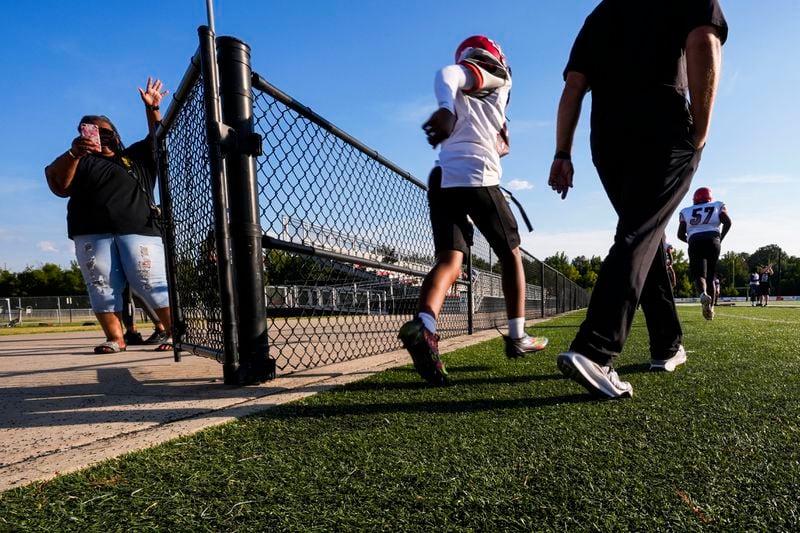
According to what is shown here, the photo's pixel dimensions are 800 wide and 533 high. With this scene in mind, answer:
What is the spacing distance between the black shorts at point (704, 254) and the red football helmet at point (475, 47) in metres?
7.05

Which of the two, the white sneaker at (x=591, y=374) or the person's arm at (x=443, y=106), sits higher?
the person's arm at (x=443, y=106)

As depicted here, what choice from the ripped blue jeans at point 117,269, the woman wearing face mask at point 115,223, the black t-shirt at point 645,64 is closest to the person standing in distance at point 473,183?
the black t-shirt at point 645,64

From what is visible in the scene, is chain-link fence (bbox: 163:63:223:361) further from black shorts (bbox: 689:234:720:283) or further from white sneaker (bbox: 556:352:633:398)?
black shorts (bbox: 689:234:720:283)

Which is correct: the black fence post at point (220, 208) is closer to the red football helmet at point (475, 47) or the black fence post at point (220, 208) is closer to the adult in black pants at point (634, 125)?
the red football helmet at point (475, 47)

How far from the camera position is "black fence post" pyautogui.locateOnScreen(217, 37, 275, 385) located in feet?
8.02

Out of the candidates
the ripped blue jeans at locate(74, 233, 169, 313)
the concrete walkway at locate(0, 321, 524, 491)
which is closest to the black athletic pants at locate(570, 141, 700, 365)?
the concrete walkway at locate(0, 321, 524, 491)

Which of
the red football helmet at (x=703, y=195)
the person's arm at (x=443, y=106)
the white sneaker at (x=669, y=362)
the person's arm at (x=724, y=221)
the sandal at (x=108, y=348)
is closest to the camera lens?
the person's arm at (x=443, y=106)

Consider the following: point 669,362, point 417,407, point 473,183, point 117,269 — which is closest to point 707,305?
point 669,362

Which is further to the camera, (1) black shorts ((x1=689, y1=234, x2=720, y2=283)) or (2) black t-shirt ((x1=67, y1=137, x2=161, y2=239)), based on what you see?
(1) black shorts ((x1=689, y1=234, x2=720, y2=283))

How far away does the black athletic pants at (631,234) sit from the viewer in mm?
1884

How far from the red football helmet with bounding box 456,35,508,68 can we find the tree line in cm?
7488

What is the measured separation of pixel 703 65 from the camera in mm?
1956

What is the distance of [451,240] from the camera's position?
260 centimetres

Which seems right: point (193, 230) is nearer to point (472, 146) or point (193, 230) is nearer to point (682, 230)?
point (472, 146)
